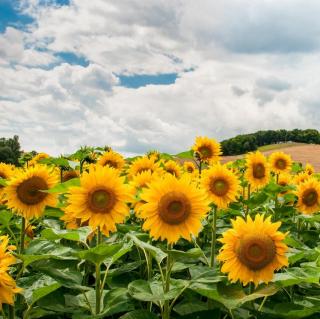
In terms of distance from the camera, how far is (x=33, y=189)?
4.62m

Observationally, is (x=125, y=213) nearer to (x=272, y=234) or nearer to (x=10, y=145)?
(x=272, y=234)

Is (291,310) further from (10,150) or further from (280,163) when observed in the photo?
(10,150)

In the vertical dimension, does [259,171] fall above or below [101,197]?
above

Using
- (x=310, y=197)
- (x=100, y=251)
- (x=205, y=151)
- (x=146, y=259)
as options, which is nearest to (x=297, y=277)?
(x=146, y=259)

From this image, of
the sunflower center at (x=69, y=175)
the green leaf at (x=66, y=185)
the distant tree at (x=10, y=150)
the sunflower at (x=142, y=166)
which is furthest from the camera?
the distant tree at (x=10, y=150)

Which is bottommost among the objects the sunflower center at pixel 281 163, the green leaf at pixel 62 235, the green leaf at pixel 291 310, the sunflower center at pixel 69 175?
the green leaf at pixel 291 310

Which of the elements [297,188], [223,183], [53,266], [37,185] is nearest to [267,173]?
[297,188]

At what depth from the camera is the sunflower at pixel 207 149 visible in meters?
7.96

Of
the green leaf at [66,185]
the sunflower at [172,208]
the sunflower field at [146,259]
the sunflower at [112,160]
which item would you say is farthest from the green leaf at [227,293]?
the sunflower at [112,160]

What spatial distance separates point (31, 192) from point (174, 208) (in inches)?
58.3

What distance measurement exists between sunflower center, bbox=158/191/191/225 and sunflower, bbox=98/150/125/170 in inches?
171

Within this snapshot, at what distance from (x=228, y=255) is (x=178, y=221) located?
43cm

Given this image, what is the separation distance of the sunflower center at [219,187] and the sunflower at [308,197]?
1.69 m

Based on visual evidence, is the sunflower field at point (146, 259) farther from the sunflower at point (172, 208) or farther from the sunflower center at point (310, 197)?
the sunflower center at point (310, 197)
